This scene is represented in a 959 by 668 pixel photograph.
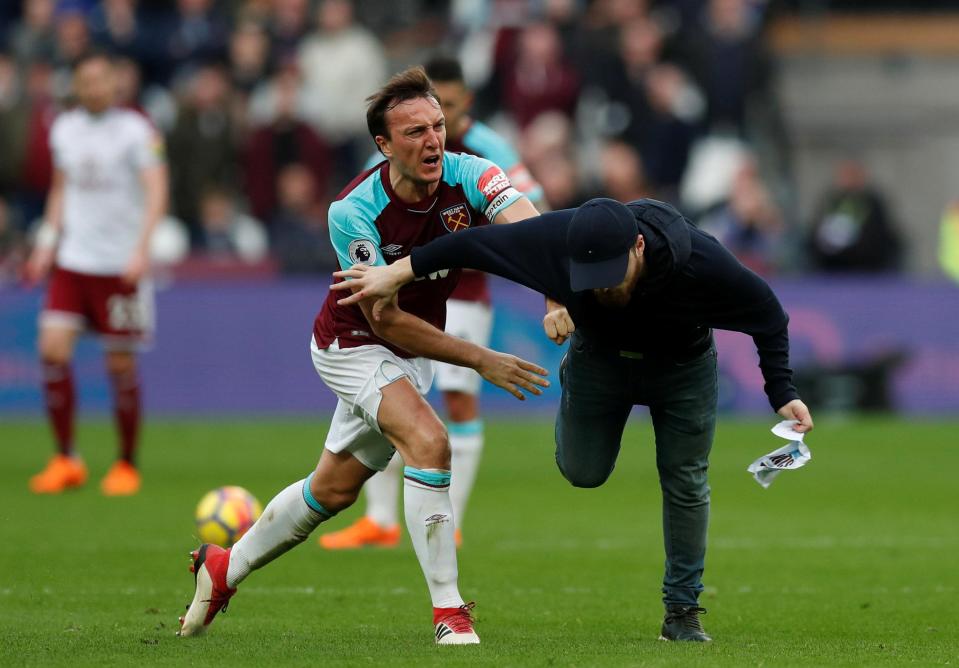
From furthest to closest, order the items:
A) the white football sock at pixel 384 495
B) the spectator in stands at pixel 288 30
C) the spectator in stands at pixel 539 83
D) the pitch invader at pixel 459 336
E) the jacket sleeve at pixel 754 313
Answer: the spectator in stands at pixel 288 30 < the spectator in stands at pixel 539 83 < the white football sock at pixel 384 495 < the pitch invader at pixel 459 336 < the jacket sleeve at pixel 754 313

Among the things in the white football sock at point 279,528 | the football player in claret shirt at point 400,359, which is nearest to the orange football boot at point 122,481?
the football player in claret shirt at point 400,359

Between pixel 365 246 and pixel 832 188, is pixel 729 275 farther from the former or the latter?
pixel 832 188

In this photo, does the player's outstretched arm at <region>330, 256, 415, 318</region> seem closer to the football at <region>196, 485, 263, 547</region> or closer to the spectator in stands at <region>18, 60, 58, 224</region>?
the football at <region>196, 485, 263, 547</region>

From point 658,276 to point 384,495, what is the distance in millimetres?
4222

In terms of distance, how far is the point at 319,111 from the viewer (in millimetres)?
21234

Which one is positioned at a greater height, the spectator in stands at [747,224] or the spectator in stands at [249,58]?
the spectator in stands at [249,58]

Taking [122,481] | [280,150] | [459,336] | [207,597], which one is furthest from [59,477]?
[280,150]

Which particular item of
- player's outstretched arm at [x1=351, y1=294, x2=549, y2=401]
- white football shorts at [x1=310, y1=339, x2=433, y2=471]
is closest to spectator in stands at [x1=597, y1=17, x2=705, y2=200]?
white football shorts at [x1=310, y1=339, x2=433, y2=471]

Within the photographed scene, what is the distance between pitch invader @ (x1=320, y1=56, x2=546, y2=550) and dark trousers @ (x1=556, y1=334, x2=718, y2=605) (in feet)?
8.85

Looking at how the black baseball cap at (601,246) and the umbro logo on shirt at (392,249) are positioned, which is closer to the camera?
the black baseball cap at (601,246)

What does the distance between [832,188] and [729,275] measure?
614 inches

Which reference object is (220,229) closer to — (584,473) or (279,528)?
(279,528)

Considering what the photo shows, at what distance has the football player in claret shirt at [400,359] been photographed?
677cm

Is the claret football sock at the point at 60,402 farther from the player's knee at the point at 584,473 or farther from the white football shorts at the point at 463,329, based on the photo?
the player's knee at the point at 584,473
